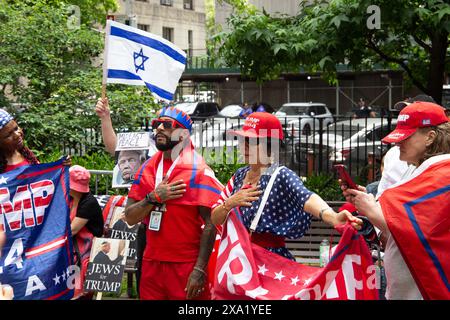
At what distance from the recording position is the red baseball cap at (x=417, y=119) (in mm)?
4422

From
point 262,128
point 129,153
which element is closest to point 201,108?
point 129,153

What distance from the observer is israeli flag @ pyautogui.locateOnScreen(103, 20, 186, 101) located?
7.59 meters

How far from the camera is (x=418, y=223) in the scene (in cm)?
409

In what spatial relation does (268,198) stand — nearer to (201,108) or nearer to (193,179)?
(193,179)

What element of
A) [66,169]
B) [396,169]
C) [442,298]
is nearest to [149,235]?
[66,169]

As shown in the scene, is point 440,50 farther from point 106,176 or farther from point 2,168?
point 2,168

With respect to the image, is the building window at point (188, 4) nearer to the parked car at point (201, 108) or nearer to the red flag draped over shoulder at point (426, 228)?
the parked car at point (201, 108)

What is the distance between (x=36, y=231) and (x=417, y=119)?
283 cm

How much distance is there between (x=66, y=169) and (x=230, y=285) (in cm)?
177

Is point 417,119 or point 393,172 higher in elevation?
point 417,119

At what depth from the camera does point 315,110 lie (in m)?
38.8

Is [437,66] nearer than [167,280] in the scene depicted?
No

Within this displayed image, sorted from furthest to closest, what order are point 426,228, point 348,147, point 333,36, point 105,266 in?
point 348,147 < point 333,36 < point 105,266 < point 426,228

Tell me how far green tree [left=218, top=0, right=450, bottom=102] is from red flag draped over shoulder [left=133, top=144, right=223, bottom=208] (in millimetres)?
4397
